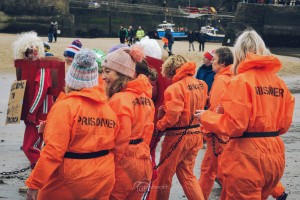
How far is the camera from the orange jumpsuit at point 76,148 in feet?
14.7

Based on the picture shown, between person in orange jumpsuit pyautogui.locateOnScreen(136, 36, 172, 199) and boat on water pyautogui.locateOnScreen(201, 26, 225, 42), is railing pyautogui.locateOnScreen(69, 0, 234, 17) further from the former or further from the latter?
person in orange jumpsuit pyautogui.locateOnScreen(136, 36, 172, 199)

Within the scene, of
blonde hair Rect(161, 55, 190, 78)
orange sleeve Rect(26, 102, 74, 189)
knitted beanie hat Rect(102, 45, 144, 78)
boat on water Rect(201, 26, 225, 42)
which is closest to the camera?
orange sleeve Rect(26, 102, 74, 189)

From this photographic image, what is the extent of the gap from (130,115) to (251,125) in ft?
3.17

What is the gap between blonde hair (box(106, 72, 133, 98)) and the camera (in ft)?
17.6

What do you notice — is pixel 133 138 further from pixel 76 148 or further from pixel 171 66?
pixel 171 66

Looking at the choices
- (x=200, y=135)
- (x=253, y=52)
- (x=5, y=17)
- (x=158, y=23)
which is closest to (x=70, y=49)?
(x=200, y=135)

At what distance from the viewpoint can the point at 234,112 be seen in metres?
5.06

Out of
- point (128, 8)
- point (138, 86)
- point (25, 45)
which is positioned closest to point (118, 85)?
point (138, 86)


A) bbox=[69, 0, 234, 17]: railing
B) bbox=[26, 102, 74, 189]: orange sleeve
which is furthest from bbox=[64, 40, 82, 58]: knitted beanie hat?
bbox=[69, 0, 234, 17]: railing

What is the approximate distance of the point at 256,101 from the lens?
5.12 meters

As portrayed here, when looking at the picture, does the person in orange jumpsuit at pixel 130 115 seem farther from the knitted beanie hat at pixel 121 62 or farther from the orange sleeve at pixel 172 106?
the orange sleeve at pixel 172 106

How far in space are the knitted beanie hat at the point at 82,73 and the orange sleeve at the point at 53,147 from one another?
0.98 ft

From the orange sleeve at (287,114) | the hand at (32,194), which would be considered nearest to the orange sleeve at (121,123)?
the hand at (32,194)

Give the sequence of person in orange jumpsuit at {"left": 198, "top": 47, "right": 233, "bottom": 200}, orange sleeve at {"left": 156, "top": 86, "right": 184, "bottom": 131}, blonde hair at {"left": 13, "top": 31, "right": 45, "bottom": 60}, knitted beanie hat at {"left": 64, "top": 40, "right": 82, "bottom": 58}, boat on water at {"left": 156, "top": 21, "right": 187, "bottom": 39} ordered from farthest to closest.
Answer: boat on water at {"left": 156, "top": 21, "right": 187, "bottom": 39}
blonde hair at {"left": 13, "top": 31, "right": 45, "bottom": 60}
person in orange jumpsuit at {"left": 198, "top": 47, "right": 233, "bottom": 200}
knitted beanie hat at {"left": 64, "top": 40, "right": 82, "bottom": 58}
orange sleeve at {"left": 156, "top": 86, "right": 184, "bottom": 131}
